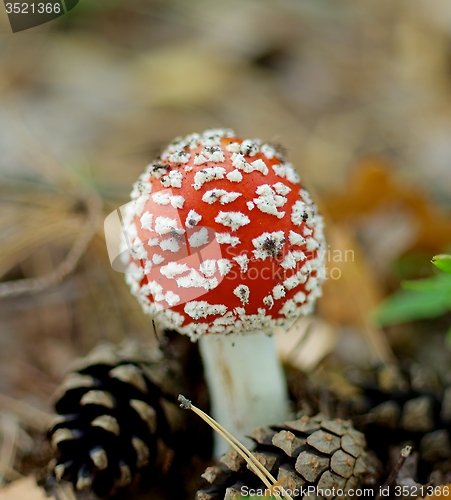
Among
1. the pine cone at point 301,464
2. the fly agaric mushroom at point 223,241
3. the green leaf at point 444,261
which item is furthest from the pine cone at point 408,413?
the green leaf at point 444,261

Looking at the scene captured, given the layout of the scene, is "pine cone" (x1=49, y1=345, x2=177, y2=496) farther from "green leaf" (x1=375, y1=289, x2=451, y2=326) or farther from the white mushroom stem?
"green leaf" (x1=375, y1=289, x2=451, y2=326)

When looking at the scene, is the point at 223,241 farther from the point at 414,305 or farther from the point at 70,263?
the point at 414,305

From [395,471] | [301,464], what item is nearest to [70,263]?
[301,464]

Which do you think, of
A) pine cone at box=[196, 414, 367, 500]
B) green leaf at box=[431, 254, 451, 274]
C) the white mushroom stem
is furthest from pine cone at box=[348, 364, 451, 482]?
green leaf at box=[431, 254, 451, 274]

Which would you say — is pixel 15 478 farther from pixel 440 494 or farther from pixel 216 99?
pixel 216 99

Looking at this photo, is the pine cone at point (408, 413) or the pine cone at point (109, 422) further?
the pine cone at point (408, 413)

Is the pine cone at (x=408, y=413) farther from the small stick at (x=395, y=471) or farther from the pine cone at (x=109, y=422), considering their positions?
the pine cone at (x=109, y=422)
